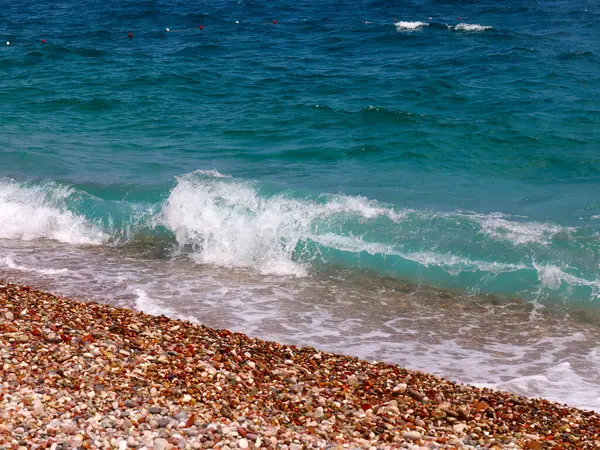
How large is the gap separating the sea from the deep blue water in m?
0.07

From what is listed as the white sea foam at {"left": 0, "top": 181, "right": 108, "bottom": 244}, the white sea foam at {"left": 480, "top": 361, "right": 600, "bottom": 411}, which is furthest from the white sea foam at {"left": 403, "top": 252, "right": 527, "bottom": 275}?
the white sea foam at {"left": 0, "top": 181, "right": 108, "bottom": 244}

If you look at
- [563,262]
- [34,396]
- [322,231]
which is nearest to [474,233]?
[563,262]

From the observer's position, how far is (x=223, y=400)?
290 inches

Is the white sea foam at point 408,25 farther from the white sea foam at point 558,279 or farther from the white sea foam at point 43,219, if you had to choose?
the white sea foam at point 558,279

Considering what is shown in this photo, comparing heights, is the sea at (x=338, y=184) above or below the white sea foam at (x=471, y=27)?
below

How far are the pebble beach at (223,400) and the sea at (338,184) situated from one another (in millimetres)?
1436

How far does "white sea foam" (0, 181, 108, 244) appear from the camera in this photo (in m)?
15.2

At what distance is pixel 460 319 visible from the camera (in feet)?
37.9

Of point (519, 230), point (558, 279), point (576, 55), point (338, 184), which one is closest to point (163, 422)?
point (558, 279)

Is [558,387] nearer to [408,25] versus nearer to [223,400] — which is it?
[223,400]

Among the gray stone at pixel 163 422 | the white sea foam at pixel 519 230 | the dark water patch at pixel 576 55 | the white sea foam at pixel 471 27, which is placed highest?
the white sea foam at pixel 471 27

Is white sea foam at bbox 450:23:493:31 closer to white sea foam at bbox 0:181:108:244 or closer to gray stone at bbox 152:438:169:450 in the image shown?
white sea foam at bbox 0:181:108:244

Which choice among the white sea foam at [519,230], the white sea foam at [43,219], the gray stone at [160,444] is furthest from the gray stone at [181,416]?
the white sea foam at [43,219]

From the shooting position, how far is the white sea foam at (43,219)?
50.0 ft
